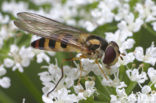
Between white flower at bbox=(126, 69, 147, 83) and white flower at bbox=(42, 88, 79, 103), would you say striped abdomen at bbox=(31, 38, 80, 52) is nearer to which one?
white flower at bbox=(42, 88, 79, 103)

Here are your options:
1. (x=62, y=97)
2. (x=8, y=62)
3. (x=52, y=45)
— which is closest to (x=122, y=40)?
(x=52, y=45)

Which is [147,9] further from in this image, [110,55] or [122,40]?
[110,55]

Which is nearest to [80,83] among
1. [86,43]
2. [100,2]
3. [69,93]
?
[69,93]

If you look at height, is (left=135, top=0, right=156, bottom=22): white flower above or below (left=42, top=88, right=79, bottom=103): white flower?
above

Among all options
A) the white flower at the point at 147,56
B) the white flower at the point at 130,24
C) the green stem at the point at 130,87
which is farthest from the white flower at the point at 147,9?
the green stem at the point at 130,87

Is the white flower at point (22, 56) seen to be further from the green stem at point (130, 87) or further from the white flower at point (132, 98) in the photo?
the white flower at point (132, 98)

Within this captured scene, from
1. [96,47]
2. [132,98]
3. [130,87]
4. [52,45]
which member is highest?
[52,45]

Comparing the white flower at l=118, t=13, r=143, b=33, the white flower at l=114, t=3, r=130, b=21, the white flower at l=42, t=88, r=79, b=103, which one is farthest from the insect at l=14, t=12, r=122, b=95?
the white flower at l=114, t=3, r=130, b=21

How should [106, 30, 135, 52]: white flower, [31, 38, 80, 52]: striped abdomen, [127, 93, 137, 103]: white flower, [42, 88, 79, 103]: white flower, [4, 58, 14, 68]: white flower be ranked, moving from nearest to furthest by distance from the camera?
[127, 93, 137, 103]: white flower, [42, 88, 79, 103]: white flower, [31, 38, 80, 52]: striped abdomen, [106, 30, 135, 52]: white flower, [4, 58, 14, 68]: white flower
